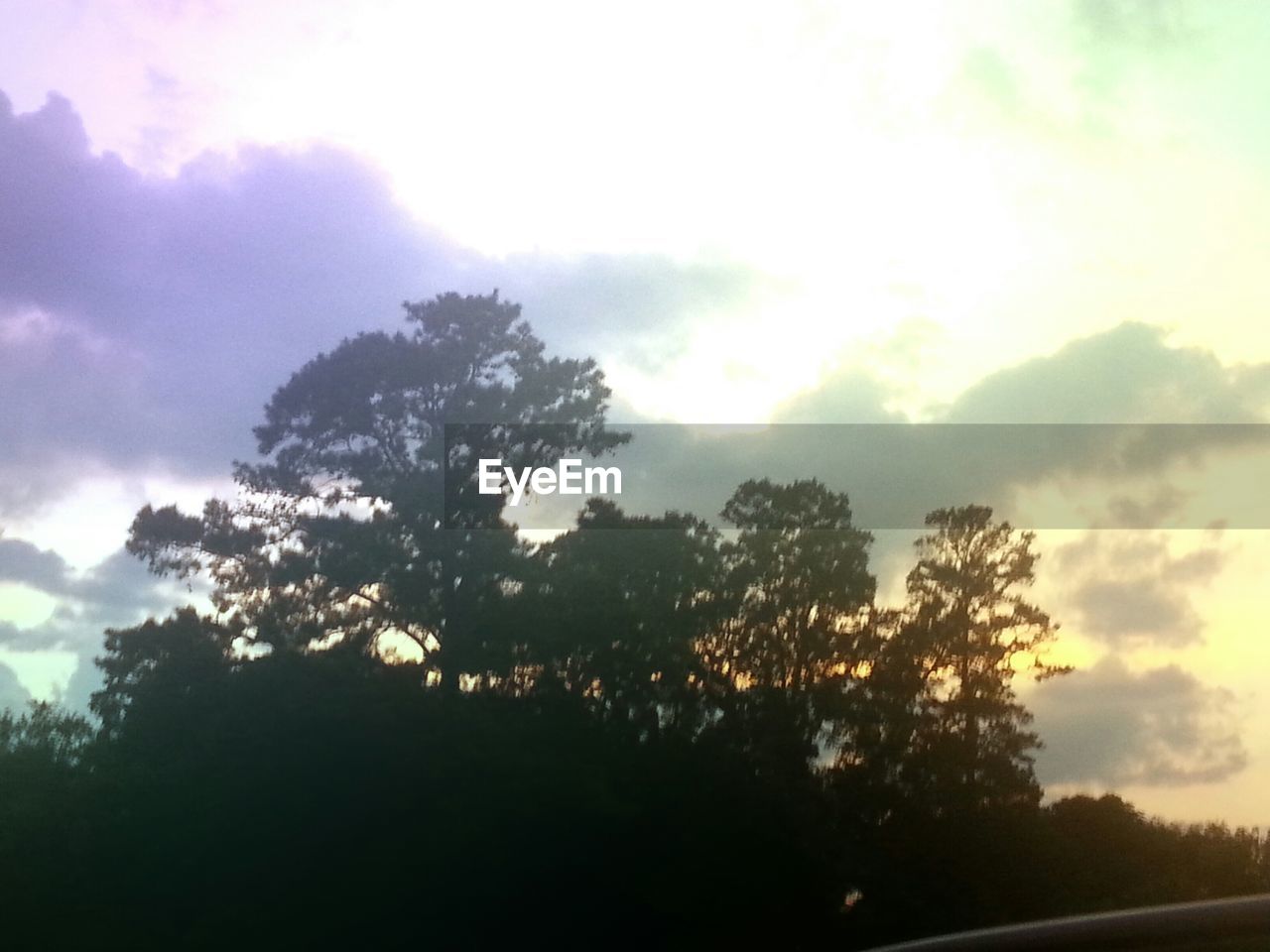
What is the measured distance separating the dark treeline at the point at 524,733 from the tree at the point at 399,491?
0.07 meters

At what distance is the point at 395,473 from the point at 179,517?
14.0 feet

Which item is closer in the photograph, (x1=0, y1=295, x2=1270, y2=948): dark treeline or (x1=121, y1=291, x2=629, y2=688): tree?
(x1=0, y1=295, x2=1270, y2=948): dark treeline

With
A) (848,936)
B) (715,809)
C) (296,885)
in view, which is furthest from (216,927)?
(848,936)

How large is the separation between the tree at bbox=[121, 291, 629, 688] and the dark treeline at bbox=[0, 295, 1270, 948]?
0.22 ft

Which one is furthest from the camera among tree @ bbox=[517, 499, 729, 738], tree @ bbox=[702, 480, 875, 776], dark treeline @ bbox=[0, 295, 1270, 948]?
tree @ bbox=[702, 480, 875, 776]

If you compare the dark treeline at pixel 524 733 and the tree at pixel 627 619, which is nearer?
the dark treeline at pixel 524 733

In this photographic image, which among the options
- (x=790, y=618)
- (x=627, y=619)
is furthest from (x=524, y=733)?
(x=790, y=618)

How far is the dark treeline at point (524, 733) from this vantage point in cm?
1620

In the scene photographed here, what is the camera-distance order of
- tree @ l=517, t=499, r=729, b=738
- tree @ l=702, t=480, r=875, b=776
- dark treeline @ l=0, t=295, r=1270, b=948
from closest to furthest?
dark treeline @ l=0, t=295, r=1270, b=948
tree @ l=517, t=499, r=729, b=738
tree @ l=702, t=480, r=875, b=776

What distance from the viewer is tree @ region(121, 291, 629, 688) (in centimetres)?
2170

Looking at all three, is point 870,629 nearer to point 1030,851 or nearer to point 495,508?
point 1030,851

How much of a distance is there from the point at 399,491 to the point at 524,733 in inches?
263

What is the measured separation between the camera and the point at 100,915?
1566cm

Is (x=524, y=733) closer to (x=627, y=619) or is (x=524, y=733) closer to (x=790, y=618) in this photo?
(x=627, y=619)
